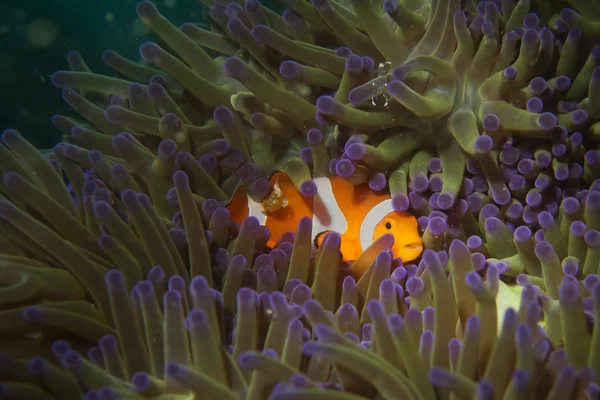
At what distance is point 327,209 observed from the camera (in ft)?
5.63

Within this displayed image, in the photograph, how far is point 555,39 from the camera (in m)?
1.62

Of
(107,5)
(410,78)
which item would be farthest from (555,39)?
(107,5)

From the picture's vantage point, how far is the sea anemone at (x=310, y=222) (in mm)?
1045

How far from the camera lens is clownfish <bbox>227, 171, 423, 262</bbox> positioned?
168cm

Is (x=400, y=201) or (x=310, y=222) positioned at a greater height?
(x=400, y=201)

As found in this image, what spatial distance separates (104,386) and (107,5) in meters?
1.73

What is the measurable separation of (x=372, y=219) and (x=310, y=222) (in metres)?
0.36

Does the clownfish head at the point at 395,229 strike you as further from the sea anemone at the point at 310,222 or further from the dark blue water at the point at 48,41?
the dark blue water at the point at 48,41

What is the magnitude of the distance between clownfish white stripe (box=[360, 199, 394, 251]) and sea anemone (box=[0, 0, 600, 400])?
0.19ft

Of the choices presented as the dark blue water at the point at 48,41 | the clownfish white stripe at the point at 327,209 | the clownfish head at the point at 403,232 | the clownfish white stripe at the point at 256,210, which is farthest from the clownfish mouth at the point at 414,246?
the dark blue water at the point at 48,41

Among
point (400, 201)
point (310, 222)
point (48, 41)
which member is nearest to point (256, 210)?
point (310, 222)

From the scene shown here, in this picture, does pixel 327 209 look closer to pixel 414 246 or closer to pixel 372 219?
pixel 372 219

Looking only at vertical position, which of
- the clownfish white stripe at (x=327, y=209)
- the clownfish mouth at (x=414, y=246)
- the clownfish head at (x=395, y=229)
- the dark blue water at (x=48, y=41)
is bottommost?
the clownfish mouth at (x=414, y=246)

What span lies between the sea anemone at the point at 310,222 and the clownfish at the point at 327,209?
0.04 meters
